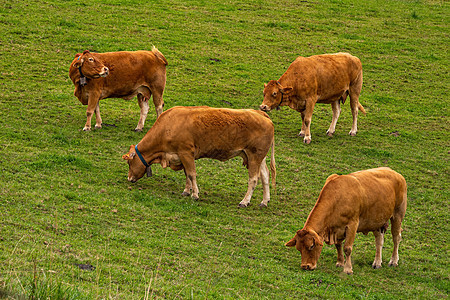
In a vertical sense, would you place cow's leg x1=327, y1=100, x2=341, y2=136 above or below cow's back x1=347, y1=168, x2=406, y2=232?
below

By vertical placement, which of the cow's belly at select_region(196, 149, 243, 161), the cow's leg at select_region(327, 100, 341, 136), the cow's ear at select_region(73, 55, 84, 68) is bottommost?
the cow's leg at select_region(327, 100, 341, 136)

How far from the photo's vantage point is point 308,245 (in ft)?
33.3

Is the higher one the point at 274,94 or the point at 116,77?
the point at 116,77

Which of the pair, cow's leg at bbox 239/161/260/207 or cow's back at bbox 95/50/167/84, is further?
cow's back at bbox 95/50/167/84

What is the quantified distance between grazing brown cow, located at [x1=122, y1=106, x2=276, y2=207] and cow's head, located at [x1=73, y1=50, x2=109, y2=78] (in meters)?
3.12

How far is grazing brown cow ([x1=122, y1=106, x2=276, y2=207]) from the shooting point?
43.4 feet

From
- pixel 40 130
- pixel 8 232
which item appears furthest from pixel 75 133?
pixel 8 232

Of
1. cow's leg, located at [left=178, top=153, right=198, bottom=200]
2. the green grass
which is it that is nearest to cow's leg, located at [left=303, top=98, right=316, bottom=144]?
the green grass

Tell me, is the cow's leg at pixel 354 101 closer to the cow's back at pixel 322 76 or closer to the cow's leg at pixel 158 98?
the cow's back at pixel 322 76

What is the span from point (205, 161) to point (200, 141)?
113 inches

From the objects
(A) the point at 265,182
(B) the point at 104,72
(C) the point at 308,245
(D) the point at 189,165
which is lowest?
(A) the point at 265,182

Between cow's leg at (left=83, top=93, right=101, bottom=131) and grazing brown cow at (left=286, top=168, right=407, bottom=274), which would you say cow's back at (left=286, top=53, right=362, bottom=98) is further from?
grazing brown cow at (left=286, top=168, right=407, bottom=274)

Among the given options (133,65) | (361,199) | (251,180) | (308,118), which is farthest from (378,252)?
(133,65)

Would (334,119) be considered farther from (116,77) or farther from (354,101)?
(116,77)
